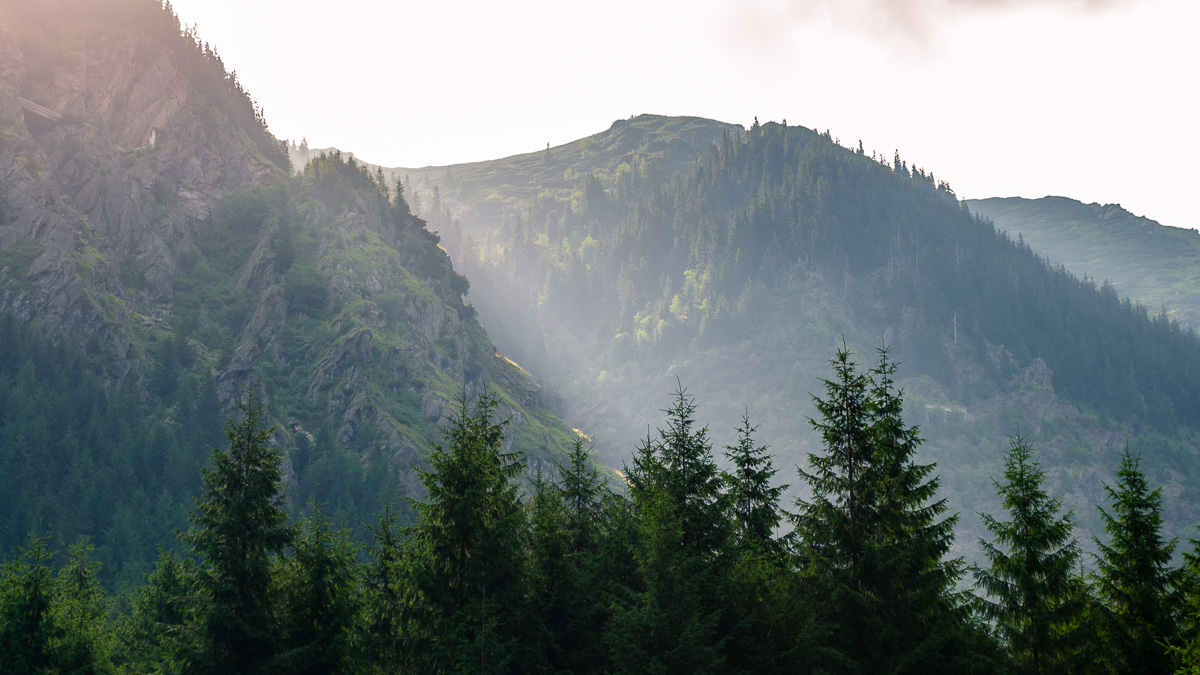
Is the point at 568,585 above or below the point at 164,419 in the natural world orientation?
above

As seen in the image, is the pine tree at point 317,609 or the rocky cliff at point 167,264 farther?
the rocky cliff at point 167,264

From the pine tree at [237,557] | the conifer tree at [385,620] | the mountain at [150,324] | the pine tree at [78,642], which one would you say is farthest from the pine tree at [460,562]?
the mountain at [150,324]

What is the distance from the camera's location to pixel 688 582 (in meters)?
33.9

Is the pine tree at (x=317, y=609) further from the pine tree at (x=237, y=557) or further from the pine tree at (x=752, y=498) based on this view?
the pine tree at (x=752, y=498)

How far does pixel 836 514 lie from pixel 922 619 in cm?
487

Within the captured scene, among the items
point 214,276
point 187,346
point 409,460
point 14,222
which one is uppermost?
point 14,222

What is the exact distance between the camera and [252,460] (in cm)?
A: 3666

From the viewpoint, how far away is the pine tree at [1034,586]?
32031mm

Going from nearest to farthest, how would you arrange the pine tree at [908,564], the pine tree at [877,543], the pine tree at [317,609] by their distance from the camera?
the pine tree at [908,564], the pine tree at [877,543], the pine tree at [317,609]

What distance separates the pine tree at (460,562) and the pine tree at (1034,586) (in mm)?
19021

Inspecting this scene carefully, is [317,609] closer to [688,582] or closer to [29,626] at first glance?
[29,626]

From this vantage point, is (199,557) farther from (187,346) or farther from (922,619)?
(922,619)

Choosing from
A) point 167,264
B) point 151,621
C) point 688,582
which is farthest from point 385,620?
point 167,264

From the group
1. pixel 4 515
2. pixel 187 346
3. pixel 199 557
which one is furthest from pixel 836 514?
pixel 187 346
